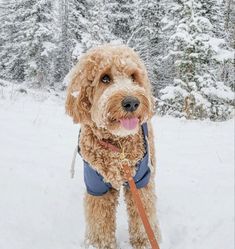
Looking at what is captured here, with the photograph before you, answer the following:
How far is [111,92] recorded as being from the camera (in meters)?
3.09

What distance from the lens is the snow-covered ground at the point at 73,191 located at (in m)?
3.83

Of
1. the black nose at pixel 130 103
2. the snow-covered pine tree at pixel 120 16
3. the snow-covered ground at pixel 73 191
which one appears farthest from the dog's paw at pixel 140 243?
the snow-covered pine tree at pixel 120 16

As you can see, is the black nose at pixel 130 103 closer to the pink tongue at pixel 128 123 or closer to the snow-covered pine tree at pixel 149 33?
the pink tongue at pixel 128 123

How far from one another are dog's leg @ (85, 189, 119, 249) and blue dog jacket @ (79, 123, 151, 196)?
4.8 inches

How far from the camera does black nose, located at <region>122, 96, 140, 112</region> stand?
9.91ft

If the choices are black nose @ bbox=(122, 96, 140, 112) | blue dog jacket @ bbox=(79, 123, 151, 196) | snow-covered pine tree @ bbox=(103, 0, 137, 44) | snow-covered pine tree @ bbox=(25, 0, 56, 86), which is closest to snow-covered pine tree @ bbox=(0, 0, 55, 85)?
snow-covered pine tree @ bbox=(25, 0, 56, 86)

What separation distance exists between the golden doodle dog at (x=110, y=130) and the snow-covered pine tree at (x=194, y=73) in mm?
10736

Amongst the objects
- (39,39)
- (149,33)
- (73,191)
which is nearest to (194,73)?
(149,33)

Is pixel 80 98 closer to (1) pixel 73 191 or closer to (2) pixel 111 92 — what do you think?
(2) pixel 111 92

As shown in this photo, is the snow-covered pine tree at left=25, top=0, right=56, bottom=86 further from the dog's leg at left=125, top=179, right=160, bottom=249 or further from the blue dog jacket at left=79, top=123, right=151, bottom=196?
the blue dog jacket at left=79, top=123, right=151, bottom=196

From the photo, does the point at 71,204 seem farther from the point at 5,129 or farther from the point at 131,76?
the point at 5,129

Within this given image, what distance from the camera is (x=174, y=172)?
554cm

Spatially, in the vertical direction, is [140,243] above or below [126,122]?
below

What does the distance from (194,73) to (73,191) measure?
39.1ft
